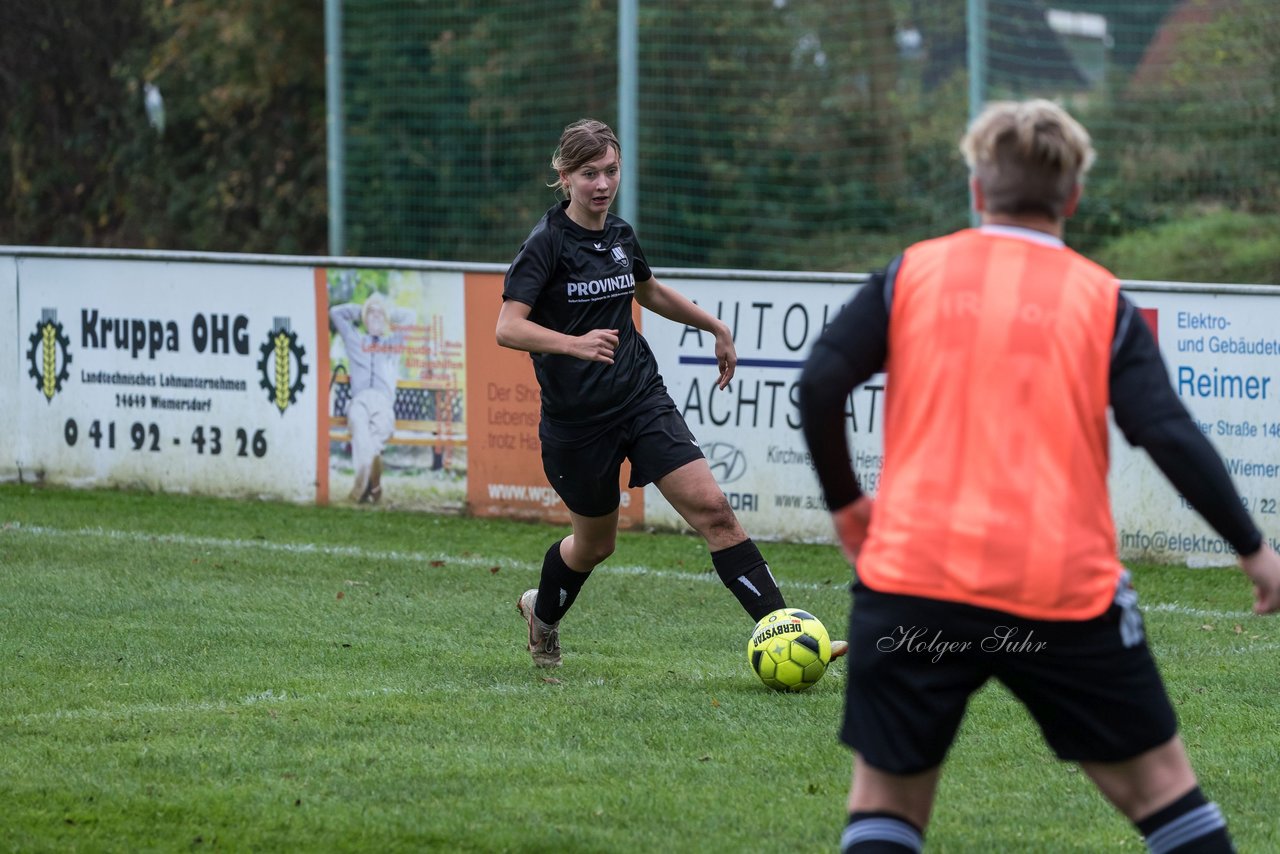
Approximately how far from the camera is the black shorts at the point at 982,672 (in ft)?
10.3

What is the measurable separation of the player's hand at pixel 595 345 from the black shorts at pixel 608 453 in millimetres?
616

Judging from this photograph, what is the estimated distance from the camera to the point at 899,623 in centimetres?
317

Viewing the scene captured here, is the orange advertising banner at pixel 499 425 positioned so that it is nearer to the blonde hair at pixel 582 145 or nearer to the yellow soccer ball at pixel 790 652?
the yellow soccer ball at pixel 790 652

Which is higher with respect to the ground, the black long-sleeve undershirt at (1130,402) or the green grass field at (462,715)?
the black long-sleeve undershirt at (1130,402)

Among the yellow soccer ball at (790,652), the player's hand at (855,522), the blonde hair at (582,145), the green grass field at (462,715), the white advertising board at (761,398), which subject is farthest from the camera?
the white advertising board at (761,398)

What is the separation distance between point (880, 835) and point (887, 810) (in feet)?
0.18

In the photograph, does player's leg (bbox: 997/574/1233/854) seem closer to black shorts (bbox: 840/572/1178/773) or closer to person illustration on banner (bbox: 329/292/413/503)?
A: black shorts (bbox: 840/572/1178/773)

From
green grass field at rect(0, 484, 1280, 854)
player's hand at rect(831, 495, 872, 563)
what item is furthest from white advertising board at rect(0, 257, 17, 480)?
player's hand at rect(831, 495, 872, 563)

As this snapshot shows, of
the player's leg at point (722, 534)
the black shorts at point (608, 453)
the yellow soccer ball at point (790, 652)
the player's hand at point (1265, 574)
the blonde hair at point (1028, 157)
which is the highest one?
the blonde hair at point (1028, 157)

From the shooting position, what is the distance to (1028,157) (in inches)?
122

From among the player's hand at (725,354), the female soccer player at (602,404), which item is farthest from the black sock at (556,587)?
the player's hand at (725,354)

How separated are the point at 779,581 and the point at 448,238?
1149 cm

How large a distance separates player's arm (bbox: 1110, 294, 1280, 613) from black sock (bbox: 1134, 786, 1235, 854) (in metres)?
0.42

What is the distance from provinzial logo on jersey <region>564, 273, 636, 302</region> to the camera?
6395 mm
